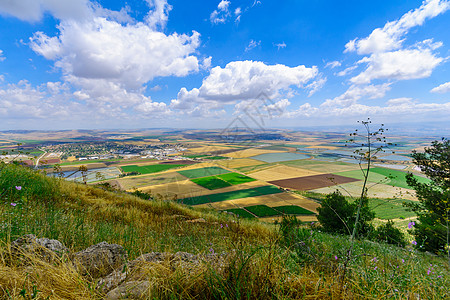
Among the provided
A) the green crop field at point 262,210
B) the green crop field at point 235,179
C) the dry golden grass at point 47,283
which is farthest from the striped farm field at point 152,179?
the dry golden grass at point 47,283

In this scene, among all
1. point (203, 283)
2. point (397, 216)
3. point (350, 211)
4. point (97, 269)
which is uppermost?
point (203, 283)

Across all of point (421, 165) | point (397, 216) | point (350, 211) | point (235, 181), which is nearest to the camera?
point (421, 165)

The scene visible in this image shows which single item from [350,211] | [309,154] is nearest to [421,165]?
[350,211]

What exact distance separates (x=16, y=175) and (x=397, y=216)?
1571 inches

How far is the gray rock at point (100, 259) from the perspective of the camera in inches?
82.6

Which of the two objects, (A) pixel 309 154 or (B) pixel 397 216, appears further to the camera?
(A) pixel 309 154

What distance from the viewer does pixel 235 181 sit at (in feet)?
142

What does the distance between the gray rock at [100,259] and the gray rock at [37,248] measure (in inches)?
8.8

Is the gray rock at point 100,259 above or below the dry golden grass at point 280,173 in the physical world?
above

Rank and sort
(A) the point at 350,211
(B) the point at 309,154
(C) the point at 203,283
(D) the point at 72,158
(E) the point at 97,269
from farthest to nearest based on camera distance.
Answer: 1. (B) the point at 309,154
2. (D) the point at 72,158
3. (A) the point at 350,211
4. (E) the point at 97,269
5. (C) the point at 203,283

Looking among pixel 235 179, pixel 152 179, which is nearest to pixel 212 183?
pixel 235 179

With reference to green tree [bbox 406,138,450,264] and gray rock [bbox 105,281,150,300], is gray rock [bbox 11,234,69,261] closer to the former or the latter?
gray rock [bbox 105,281,150,300]

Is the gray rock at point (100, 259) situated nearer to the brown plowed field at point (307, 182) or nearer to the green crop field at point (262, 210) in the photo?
the green crop field at point (262, 210)

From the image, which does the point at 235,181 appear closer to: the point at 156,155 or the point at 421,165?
the point at 421,165
